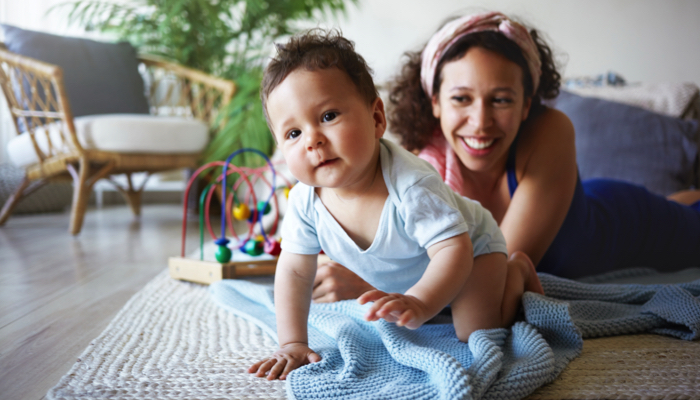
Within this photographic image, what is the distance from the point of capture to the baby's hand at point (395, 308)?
0.52m

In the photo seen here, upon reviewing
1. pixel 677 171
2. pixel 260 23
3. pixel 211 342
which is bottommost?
pixel 211 342

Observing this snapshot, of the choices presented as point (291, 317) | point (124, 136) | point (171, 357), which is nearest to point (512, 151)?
point (291, 317)

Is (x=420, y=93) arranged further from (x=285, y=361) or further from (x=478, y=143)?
(x=285, y=361)

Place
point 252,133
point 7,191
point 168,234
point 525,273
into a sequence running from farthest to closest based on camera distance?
point 7,191 < point 252,133 < point 168,234 < point 525,273

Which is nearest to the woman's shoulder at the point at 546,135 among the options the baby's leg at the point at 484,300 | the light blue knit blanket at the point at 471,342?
the light blue knit blanket at the point at 471,342

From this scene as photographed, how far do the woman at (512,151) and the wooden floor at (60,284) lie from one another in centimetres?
43

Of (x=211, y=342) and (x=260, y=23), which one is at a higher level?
(x=260, y=23)

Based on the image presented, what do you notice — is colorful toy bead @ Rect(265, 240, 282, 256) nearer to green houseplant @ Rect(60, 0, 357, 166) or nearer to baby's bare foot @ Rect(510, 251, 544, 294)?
baby's bare foot @ Rect(510, 251, 544, 294)

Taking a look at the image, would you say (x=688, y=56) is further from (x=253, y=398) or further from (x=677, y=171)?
(x=253, y=398)

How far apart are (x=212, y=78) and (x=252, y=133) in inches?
15.0

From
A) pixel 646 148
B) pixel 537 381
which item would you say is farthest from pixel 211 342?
pixel 646 148

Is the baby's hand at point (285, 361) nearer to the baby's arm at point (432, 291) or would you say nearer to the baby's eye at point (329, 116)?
the baby's arm at point (432, 291)

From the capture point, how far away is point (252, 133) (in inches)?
91.2

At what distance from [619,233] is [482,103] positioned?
547 millimetres
